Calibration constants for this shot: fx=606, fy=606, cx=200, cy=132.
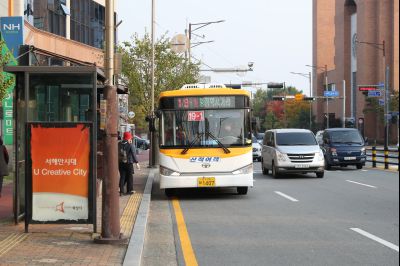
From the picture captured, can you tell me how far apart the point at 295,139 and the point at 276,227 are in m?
13.6

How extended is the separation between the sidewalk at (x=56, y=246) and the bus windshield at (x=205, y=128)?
15.9 feet

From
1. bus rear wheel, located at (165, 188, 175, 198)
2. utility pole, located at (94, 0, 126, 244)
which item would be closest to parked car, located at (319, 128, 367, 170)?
bus rear wheel, located at (165, 188, 175, 198)

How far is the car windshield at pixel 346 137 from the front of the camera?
29.0 meters

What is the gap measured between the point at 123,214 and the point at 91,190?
279 cm

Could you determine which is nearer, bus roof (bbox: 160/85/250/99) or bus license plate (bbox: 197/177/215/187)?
bus license plate (bbox: 197/177/215/187)

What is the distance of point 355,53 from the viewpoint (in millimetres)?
86688

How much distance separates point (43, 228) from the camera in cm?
1023

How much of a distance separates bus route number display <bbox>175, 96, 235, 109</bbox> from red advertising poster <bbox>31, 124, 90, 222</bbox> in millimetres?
6866

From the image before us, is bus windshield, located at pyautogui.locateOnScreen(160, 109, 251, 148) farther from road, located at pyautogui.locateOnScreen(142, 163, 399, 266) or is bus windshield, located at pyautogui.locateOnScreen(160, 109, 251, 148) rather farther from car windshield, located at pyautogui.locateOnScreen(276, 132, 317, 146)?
car windshield, located at pyautogui.locateOnScreen(276, 132, 317, 146)

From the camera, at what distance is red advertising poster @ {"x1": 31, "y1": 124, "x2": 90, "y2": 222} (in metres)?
9.59

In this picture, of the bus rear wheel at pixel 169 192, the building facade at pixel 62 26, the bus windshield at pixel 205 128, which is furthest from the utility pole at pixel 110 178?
the building facade at pixel 62 26

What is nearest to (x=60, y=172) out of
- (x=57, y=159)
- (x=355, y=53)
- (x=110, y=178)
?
(x=57, y=159)

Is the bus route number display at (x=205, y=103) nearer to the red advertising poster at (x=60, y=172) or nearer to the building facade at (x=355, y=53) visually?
the red advertising poster at (x=60, y=172)

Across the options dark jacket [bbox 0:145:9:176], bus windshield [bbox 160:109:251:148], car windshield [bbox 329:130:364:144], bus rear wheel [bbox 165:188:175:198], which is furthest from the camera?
car windshield [bbox 329:130:364:144]
